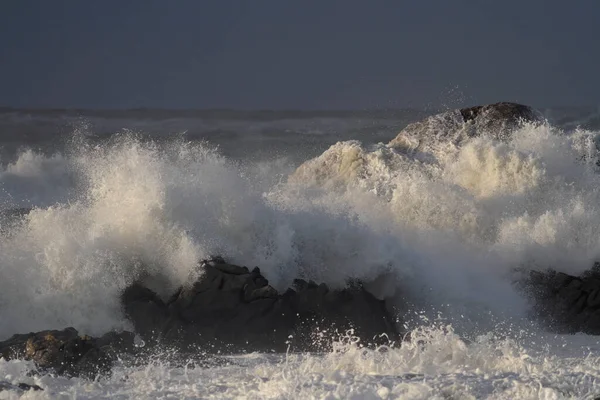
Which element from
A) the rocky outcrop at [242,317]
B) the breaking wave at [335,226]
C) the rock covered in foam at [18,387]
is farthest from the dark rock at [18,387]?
the breaking wave at [335,226]

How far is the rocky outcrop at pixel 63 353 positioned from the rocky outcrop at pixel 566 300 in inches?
211

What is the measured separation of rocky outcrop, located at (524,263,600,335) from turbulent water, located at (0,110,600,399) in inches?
8.7

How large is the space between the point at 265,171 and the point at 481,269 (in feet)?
33.7

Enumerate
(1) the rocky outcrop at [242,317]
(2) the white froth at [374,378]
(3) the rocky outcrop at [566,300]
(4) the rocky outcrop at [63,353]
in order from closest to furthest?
(2) the white froth at [374,378]
(4) the rocky outcrop at [63,353]
(1) the rocky outcrop at [242,317]
(3) the rocky outcrop at [566,300]

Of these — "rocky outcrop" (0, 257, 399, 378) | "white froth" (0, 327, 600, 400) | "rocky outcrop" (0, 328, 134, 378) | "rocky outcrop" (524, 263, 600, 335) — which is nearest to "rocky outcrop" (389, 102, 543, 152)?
"rocky outcrop" (524, 263, 600, 335)

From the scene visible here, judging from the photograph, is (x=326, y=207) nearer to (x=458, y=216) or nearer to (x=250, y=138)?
(x=458, y=216)

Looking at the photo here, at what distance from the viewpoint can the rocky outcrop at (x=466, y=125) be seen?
46.9ft

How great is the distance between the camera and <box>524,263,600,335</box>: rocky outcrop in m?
10.3

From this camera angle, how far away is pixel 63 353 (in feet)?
22.4

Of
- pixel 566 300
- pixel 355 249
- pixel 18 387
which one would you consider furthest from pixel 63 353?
pixel 566 300

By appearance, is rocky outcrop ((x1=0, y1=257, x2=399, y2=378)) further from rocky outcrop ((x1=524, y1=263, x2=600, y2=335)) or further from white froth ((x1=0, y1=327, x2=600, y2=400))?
rocky outcrop ((x1=524, y1=263, x2=600, y2=335))

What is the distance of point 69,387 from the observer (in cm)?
600

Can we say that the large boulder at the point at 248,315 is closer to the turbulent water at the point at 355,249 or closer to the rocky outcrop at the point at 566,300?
the turbulent water at the point at 355,249

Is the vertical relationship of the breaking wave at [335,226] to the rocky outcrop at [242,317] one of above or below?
above
